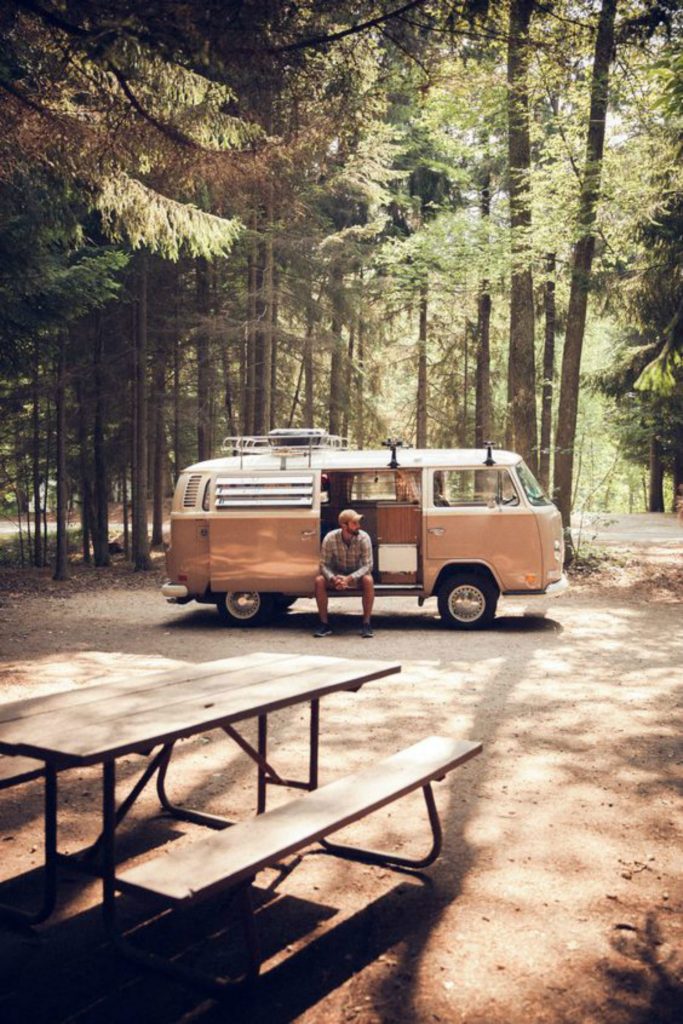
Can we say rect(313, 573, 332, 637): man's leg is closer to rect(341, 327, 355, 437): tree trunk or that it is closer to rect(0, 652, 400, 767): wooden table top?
rect(0, 652, 400, 767): wooden table top

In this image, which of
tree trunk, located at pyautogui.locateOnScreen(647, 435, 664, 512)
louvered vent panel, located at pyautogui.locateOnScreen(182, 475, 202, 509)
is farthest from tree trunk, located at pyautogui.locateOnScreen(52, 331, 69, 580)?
tree trunk, located at pyautogui.locateOnScreen(647, 435, 664, 512)

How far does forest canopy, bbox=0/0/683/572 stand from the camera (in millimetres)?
6949

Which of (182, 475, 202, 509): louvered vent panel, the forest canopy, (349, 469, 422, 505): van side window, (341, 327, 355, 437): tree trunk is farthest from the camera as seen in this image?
(341, 327, 355, 437): tree trunk

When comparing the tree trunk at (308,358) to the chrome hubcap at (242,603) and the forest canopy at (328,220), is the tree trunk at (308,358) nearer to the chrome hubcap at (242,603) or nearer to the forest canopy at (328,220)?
the forest canopy at (328,220)

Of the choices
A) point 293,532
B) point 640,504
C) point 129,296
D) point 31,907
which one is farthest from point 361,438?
point 640,504

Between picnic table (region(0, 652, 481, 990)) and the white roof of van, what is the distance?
729 centimetres

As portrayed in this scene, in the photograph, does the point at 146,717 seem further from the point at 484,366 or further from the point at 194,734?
the point at 484,366

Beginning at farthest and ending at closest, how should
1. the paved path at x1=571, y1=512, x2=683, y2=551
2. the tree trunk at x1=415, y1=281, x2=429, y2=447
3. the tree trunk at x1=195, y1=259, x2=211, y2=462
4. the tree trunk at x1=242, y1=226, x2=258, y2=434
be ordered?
the tree trunk at x1=415, y1=281, x2=429, y2=447 → the tree trunk at x1=195, y1=259, x2=211, y2=462 → the paved path at x1=571, y1=512, x2=683, y2=551 → the tree trunk at x1=242, y1=226, x2=258, y2=434

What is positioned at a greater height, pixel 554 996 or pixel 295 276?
pixel 295 276

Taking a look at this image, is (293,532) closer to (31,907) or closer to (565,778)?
(565,778)

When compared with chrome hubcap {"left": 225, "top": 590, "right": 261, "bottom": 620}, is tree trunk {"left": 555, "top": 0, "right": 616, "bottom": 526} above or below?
above

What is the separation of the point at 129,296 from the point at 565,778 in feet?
54.1

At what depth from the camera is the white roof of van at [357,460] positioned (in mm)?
12430

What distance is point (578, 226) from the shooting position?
16812mm
